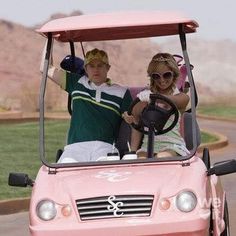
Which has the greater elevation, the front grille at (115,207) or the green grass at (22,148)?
the front grille at (115,207)

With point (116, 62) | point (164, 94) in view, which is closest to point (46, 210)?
point (164, 94)

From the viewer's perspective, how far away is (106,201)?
5641 millimetres

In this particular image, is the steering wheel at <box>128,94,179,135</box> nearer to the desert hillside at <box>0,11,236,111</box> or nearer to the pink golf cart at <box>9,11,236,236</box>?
the pink golf cart at <box>9,11,236,236</box>

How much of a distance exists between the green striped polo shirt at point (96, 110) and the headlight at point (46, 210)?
1.11 metres

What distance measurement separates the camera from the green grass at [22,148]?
460 inches

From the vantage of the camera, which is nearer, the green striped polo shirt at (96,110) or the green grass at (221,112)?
the green striped polo shirt at (96,110)

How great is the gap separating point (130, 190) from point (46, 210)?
1.74ft

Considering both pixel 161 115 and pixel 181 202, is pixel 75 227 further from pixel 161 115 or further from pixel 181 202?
pixel 161 115

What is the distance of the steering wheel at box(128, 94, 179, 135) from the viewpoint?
6.47m

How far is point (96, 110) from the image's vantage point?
6.86m

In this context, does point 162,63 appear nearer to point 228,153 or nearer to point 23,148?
point 23,148

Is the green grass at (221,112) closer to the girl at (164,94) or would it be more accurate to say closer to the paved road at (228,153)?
the paved road at (228,153)

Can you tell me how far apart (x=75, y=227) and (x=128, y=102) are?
169 centimetres

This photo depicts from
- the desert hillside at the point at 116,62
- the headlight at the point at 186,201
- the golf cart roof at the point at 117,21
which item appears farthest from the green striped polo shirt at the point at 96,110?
the desert hillside at the point at 116,62
